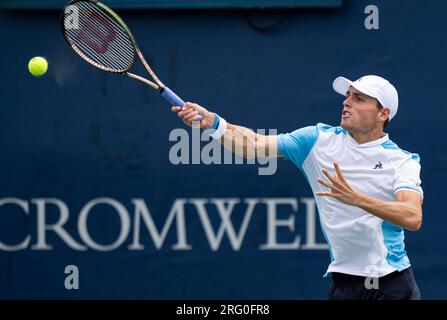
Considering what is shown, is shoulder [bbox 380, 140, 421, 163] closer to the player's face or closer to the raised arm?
the player's face

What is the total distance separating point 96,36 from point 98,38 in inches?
0.8

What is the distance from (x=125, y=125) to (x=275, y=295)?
1.33 meters

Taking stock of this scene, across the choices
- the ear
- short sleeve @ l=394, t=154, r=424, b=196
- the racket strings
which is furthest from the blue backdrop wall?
short sleeve @ l=394, t=154, r=424, b=196

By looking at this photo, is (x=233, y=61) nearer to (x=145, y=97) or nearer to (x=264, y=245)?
(x=145, y=97)

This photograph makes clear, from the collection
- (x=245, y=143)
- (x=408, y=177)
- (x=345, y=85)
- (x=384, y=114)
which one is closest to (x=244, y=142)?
(x=245, y=143)

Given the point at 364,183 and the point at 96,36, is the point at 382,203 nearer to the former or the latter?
the point at 364,183

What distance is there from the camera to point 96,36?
5.75 meters

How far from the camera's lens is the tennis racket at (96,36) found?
564 centimetres

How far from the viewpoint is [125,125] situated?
22.4 feet

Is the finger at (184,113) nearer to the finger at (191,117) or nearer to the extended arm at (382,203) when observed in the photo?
the finger at (191,117)

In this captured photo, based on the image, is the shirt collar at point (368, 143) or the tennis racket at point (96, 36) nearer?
the shirt collar at point (368, 143)

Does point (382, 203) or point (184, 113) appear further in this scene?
point (184, 113)

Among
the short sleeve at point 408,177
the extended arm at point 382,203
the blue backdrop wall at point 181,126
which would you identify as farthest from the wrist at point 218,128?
the blue backdrop wall at point 181,126

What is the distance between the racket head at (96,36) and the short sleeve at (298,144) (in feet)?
2.77
